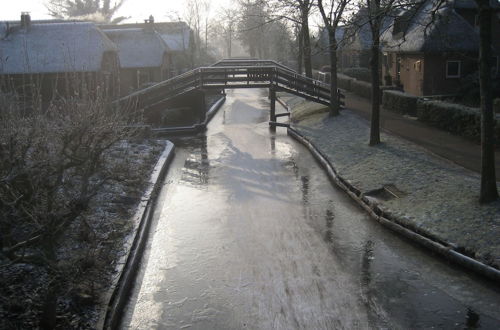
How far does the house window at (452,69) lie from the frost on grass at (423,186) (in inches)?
449

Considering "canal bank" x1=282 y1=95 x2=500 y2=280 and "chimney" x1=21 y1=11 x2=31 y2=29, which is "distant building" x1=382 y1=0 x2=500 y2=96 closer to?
"canal bank" x1=282 y1=95 x2=500 y2=280

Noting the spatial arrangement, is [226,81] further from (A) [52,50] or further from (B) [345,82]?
(B) [345,82]

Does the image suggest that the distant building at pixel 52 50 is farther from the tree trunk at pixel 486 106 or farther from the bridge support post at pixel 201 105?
the tree trunk at pixel 486 106

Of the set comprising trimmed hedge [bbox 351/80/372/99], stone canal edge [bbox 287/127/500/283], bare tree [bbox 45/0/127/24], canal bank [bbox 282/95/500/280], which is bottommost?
stone canal edge [bbox 287/127/500/283]

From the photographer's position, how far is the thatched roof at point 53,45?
33.8 m

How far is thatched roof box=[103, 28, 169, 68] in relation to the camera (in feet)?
139

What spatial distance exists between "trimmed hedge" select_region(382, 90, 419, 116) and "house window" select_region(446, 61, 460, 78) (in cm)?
516

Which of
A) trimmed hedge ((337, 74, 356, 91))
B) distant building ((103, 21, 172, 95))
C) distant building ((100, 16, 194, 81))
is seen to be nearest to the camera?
trimmed hedge ((337, 74, 356, 91))

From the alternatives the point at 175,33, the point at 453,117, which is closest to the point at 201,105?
the point at 453,117

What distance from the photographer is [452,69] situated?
32.5 meters

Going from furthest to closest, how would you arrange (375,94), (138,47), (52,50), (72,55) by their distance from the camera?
(138,47) → (52,50) → (72,55) → (375,94)

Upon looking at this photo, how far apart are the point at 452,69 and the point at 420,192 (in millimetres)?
20794

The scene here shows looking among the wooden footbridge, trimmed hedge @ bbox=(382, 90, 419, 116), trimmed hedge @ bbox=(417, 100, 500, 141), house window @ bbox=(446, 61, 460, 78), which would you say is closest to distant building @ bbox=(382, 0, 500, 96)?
house window @ bbox=(446, 61, 460, 78)

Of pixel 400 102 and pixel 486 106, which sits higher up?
pixel 486 106
